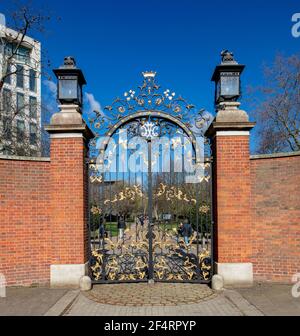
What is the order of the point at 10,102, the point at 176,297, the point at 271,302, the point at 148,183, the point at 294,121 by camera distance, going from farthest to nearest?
1. the point at 294,121
2. the point at 10,102
3. the point at 148,183
4. the point at 176,297
5. the point at 271,302

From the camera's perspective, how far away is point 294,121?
19.6 meters

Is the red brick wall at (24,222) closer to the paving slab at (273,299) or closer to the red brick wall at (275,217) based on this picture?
the paving slab at (273,299)

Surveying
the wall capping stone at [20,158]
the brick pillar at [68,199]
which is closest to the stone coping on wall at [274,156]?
the brick pillar at [68,199]

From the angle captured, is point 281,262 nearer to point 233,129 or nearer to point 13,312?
point 233,129

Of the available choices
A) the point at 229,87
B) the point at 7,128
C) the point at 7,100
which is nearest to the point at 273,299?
the point at 229,87

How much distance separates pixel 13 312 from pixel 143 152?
3.96 metres

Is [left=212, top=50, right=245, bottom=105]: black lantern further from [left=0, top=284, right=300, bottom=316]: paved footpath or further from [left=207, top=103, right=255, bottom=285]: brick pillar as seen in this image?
[left=0, top=284, right=300, bottom=316]: paved footpath

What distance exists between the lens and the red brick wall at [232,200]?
21.8 ft

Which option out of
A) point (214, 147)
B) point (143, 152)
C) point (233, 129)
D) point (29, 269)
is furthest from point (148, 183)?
point (29, 269)

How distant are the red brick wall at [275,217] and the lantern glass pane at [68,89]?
422cm

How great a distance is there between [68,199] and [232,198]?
3454 mm

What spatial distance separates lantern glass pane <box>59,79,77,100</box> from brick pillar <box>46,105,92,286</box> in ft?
1.16

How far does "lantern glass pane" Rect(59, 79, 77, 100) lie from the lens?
23.0 feet

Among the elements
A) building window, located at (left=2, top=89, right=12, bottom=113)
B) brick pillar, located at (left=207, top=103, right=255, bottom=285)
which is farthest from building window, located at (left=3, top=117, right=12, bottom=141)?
brick pillar, located at (left=207, top=103, right=255, bottom=285)
